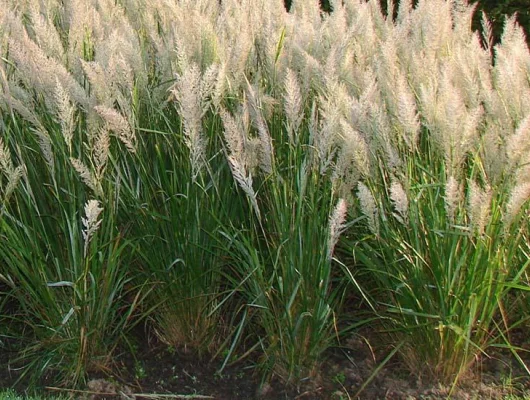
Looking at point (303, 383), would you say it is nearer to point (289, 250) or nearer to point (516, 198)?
point (289, 250)

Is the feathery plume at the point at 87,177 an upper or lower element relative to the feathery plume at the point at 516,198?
lower

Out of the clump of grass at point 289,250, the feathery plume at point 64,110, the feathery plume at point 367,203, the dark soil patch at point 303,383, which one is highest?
the feathery plume at point 64,110

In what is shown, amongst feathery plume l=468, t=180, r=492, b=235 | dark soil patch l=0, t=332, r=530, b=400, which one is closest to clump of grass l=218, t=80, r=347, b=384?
dark soil patch l=0, t=332, r=530, b=400

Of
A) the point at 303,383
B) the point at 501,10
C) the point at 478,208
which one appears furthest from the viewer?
the point at 501,10

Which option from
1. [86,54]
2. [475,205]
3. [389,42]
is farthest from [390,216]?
[86,54]

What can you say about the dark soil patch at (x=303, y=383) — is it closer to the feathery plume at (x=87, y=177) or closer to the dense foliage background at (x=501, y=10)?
the feathery plume at (x=87, y=177)

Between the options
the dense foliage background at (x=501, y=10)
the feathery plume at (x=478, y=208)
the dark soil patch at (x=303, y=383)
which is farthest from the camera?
the dense foliage background at (x=501, y=10)

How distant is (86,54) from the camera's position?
3695 mm

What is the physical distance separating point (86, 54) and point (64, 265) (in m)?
1.14

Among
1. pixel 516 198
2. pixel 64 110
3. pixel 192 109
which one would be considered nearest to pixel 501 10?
→ pixel 516 198

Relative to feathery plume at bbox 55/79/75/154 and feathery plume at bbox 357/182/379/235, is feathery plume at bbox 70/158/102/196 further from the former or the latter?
feathery plume at bbox 357/182/379/235

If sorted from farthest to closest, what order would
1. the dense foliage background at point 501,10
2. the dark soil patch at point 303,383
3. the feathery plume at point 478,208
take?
the dense foliage background at point 501,10 → the dark soil patch at point 303,383 → the feathery plume at point 478,208

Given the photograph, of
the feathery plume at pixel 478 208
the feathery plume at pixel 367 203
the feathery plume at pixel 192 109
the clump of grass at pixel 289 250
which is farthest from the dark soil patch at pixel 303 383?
the feathery plume at pixel 192 109

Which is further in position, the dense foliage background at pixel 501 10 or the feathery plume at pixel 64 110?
the dense foliage background at pixel 501 10
